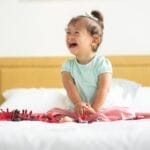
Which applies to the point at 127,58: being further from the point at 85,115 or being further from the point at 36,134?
the point at 36,134

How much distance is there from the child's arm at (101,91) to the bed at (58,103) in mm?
110

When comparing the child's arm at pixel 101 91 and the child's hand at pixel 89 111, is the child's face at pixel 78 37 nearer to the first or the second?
the child's arm at pixel 101 91

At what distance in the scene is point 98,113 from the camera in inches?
65.9

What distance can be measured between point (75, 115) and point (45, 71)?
80 centimetres

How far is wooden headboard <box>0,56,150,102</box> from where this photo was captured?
→ 245 centimetres

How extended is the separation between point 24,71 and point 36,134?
54.2 inches

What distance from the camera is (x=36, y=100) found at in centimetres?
206

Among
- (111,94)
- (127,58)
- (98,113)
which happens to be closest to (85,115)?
(98,113)

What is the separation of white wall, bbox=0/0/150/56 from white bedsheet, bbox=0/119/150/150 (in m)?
1.43

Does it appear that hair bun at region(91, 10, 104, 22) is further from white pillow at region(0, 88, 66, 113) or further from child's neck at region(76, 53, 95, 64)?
white pillow at region(0, 88, 66, 113)

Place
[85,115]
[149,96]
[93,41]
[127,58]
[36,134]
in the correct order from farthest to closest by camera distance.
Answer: [127,58] → [149,96] → [93,41] → [85,115] → [36,134]

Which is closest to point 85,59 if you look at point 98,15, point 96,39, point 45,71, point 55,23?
point 96,39

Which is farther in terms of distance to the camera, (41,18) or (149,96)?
(41,18)

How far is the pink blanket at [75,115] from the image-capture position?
154cm
